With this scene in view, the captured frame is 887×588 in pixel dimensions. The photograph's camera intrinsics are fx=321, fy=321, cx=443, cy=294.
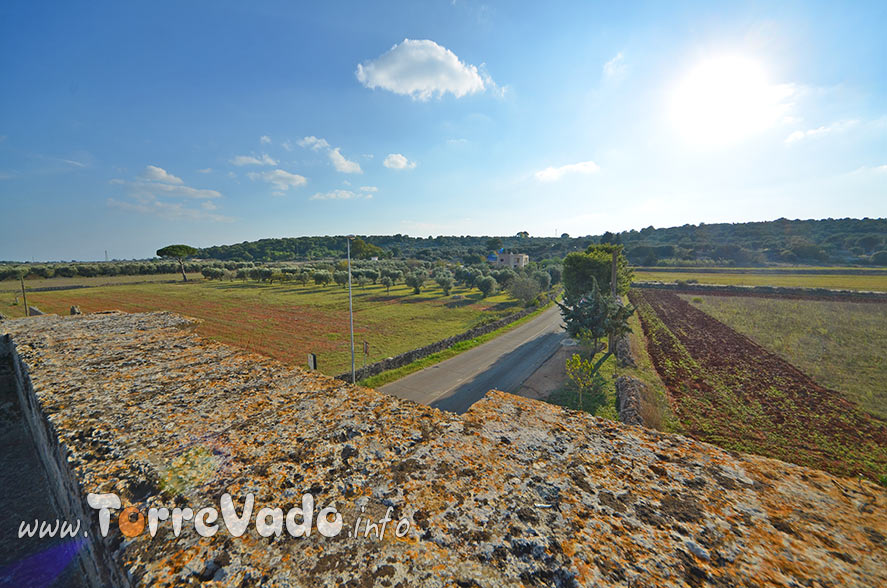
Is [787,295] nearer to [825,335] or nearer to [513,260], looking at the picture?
[825,335]

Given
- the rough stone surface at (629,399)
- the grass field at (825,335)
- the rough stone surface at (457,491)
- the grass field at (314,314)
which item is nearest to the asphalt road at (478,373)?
the grass field at (314,314)

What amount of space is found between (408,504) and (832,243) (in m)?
177

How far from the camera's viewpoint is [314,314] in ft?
127

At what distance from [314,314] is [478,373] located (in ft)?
85.5

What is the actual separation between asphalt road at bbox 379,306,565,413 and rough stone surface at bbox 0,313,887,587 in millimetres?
12275

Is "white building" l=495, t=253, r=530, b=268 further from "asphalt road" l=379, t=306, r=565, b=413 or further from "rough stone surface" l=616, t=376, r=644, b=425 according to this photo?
"rough stone surface" l=616, t=376, r=644, b=425

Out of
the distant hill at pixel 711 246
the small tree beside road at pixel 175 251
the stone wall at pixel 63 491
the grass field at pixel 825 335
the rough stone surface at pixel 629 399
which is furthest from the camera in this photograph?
the distant hill at pixel 711 246

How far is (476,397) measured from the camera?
16.4 meters

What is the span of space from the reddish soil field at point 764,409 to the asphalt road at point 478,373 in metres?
7.51

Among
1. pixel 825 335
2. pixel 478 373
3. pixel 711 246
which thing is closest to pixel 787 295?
pixel 825 335

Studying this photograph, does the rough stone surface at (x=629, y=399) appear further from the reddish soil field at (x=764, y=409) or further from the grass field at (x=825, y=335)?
the grass field at (x=825, y=335)

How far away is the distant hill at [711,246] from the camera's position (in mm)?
97125

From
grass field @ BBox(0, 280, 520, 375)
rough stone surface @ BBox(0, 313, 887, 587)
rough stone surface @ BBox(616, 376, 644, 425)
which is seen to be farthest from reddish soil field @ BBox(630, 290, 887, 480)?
grass field @ BBox(0, 280, 520, 375)

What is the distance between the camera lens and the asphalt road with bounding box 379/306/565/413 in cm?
1648
